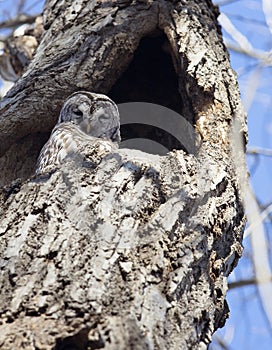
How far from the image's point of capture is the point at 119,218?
2.28 metres

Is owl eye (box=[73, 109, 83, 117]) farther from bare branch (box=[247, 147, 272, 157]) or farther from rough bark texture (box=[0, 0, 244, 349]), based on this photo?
bare branch (box=[247, 147, 272, 157])

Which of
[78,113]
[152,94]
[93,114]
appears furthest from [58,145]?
[152,94]

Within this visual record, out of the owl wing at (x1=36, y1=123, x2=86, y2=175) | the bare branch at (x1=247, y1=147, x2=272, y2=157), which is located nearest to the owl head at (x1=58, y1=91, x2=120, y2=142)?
the owl wing at (x1=36, y1=123, x2=86, y2=175)

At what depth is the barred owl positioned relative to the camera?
3.31 metres

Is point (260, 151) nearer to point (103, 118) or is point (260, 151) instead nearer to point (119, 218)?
point (103, 118)

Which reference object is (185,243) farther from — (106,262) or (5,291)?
(5,291)

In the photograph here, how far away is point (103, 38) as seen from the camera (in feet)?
11.9

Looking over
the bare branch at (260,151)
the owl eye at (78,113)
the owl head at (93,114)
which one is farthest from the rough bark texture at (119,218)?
the bare branch at (260,151)

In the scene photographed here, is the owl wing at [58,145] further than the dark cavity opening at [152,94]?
No

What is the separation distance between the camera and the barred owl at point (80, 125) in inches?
130

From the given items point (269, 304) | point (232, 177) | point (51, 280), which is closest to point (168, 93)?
point (232, 177)

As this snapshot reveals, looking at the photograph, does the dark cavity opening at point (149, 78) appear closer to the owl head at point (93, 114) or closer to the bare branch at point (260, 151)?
the owl head at point (93, 114)

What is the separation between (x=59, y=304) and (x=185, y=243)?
0.60 meters

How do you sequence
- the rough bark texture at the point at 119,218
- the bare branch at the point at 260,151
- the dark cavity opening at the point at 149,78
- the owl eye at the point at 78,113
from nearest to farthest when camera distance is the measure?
1. the rough bark texture at the point at 119,218
2. the owl eye at the point at 78,113
3. the dark cavity opening at the point at 149,78
4. the bare branch at the point at 260,151
